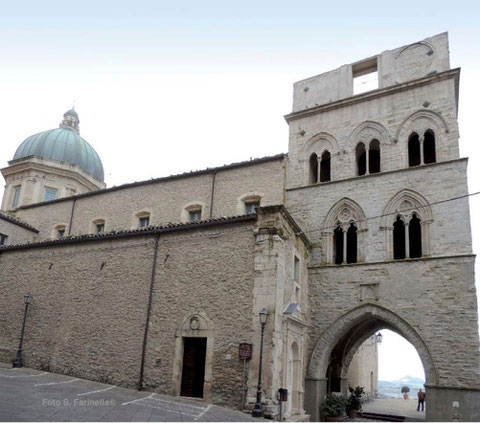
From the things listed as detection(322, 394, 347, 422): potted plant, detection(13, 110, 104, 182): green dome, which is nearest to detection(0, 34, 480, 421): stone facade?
detection(322, 394, 347, 422): potted plant

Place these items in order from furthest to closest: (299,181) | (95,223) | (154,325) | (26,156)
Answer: (26,156)
(95,223)
(299,181)
(154,325)

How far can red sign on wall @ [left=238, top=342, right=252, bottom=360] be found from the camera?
15.2 m

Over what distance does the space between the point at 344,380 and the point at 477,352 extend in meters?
8.97

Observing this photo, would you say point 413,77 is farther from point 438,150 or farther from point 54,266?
point 54,266

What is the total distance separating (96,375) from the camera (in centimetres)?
1805

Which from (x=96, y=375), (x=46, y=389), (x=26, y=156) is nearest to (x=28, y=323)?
→ (x=96, y=375)

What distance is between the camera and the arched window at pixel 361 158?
2261 cm

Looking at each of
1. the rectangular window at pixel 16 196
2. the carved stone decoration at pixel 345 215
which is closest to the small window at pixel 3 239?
the rectangular window at pixel 16 196

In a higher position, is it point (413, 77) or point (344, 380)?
point (413, 77)

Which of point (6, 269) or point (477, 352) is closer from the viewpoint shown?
Result: point (477, 352)

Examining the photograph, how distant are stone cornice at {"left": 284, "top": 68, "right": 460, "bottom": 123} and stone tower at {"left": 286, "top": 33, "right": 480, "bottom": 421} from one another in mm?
50

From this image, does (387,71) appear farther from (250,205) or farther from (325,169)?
(250,205)

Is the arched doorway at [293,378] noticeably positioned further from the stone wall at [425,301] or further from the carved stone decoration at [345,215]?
the carved stone decoration at [345,215]

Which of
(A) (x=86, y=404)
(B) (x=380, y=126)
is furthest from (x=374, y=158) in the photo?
(A) (x=86, y=404)
